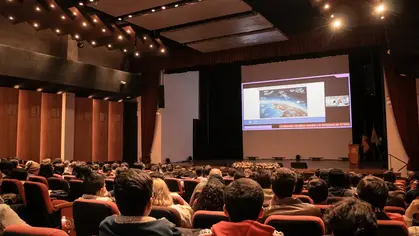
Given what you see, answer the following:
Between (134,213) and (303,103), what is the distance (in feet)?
35.6

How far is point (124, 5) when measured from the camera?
8250 millimetres

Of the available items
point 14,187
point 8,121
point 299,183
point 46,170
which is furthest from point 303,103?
point 14,187

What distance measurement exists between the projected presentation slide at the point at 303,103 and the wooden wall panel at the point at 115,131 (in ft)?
16.3

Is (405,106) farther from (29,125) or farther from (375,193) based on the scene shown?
(29,125)

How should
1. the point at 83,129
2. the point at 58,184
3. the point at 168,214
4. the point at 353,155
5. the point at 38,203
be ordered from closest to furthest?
the point at 168,214, the point at 38,203, the point at 58,184, the point at 353,155, the point at 83,129

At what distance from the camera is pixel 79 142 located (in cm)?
1181

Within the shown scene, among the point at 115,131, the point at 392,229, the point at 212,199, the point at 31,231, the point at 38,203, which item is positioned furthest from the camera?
the point at 115,131

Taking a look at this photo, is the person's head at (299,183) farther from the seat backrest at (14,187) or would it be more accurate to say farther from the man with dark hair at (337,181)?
the seat backrest at (14,187)

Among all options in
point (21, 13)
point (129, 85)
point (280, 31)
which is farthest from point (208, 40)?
point (21, 13)

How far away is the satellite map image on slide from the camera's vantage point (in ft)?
39.3

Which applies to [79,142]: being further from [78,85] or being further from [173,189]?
[173,189]

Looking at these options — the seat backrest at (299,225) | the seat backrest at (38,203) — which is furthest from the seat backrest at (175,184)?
the seat backrest at (299,225)

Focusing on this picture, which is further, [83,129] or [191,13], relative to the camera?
[83,129]

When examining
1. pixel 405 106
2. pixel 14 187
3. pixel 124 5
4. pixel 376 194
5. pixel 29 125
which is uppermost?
pixel 124 5
